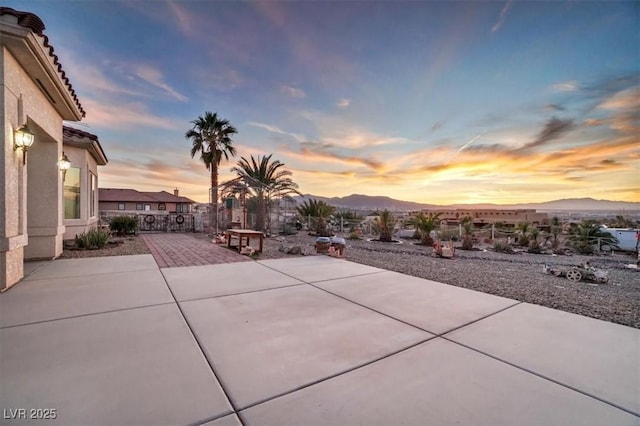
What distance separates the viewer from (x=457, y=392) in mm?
2035

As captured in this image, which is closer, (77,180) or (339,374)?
(339,374)

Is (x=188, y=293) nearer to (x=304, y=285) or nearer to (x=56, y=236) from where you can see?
(x=304, y=285)

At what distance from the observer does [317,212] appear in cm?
1702

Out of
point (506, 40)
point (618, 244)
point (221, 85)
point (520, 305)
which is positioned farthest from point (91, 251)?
point (618, 244)

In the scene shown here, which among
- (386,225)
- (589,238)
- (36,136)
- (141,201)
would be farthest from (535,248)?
(141,201)

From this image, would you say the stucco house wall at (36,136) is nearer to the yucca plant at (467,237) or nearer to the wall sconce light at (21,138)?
the wall sconce light at (21,138)

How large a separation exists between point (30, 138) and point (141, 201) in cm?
2810

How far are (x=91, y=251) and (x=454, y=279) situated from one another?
395 inches

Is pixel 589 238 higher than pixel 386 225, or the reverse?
pixel 386 225

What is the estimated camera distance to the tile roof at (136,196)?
28703 millimetres

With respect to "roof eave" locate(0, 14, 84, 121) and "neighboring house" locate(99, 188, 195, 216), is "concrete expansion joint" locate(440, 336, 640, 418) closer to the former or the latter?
"roof eave" locate(0, 14, 84, 121)

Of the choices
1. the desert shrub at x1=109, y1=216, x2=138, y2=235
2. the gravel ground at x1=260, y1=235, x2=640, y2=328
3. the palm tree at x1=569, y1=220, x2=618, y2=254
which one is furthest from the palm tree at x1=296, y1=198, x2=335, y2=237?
the palm tree at x1=569, y1=220, x2=618, y2=254

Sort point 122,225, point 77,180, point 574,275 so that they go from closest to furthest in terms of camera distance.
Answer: point 574,275
point 77,180
point 122,225

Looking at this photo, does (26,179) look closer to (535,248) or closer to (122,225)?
(122,225)
